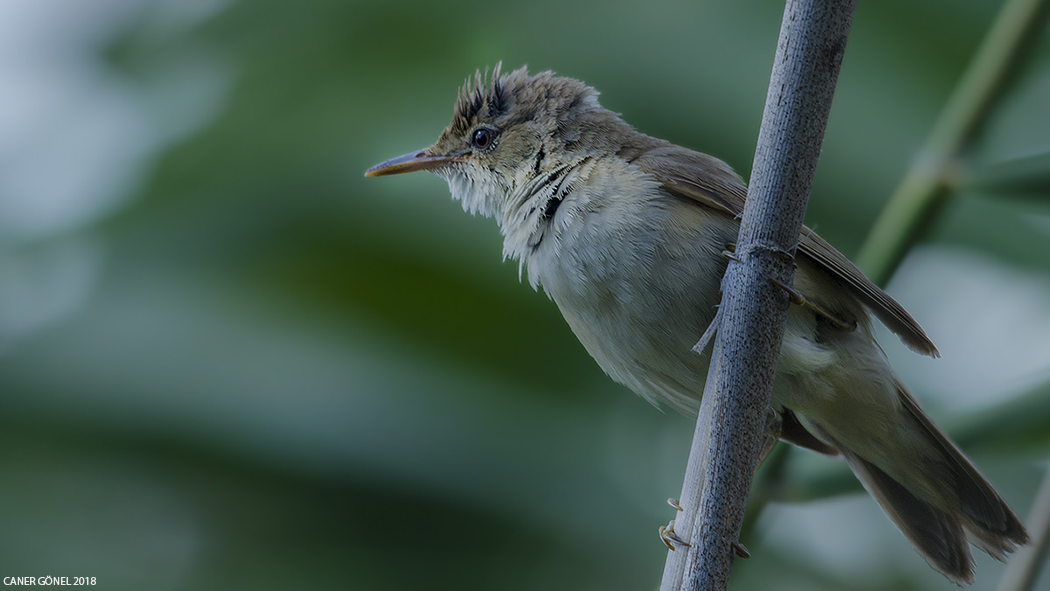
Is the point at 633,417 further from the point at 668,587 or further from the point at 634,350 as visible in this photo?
the point at 668,587

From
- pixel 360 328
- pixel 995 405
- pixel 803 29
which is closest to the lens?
pixel 803 29

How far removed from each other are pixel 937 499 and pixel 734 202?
3.58 ft

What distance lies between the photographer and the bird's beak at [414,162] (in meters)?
2.93

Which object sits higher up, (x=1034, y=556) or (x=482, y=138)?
(x=482, y=138)

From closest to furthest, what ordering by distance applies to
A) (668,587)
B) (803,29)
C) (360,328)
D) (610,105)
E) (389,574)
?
1. (803,29)
2. (668,587)
3. (389,574)
4. (360,328)
5. (610,105)

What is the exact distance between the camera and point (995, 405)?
226 centimetres

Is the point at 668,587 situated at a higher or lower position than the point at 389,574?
lower

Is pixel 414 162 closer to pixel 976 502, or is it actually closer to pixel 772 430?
pixel 772 430

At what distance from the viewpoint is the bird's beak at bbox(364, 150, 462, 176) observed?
9.60 ft

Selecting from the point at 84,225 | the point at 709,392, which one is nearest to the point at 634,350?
the point at 709,392

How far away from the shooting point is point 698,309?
2.20m

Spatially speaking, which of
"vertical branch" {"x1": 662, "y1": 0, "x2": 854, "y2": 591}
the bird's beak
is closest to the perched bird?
the bird's beak

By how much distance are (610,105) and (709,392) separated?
7.29ft

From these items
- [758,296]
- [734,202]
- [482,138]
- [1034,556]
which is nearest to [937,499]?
[1034,556]
